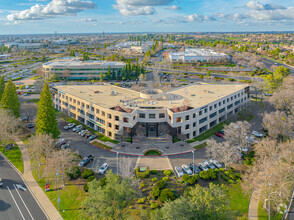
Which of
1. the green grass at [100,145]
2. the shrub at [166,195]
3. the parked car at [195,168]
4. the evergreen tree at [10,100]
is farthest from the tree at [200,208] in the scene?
the evergreen tree at [10,100]

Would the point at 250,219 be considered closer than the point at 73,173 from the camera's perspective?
Yes

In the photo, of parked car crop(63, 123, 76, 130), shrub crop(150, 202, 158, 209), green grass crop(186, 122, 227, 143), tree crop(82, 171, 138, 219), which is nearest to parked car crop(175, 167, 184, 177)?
shrub crop(150, 202, 158, 209)

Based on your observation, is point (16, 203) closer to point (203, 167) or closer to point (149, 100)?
point (203, 167)

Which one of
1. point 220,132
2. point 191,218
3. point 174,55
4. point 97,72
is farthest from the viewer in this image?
point 174,55

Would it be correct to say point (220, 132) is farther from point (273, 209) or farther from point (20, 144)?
point (20, 144)

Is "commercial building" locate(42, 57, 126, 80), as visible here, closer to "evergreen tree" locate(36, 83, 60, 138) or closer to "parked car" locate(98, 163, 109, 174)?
"evergreen tree" locate(36, 83, 60, 138)

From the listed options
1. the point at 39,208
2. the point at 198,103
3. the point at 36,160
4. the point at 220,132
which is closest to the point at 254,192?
the point at 220,132
